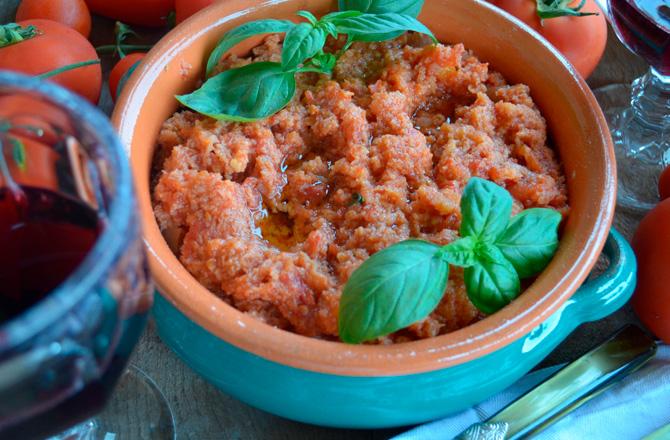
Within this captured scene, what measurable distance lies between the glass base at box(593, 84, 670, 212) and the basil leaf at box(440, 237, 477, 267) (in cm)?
81

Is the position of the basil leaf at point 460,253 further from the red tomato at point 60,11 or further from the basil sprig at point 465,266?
the red tomato at point 60,11

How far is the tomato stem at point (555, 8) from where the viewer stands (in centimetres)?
202

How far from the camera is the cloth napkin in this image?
155 cm

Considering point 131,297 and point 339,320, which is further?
point 339,320

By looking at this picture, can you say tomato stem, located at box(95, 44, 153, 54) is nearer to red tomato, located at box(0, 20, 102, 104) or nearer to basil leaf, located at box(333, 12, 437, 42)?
red tomato, located at box(0, 20, 102, 104)

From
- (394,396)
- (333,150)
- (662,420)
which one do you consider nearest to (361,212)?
(333,150)

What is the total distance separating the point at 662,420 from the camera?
159cm

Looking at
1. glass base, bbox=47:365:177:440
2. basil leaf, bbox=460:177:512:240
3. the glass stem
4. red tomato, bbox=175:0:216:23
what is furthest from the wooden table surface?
red tomato, bbox=175:0:216:23

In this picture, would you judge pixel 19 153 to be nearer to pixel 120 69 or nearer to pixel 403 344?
pixel 403 344

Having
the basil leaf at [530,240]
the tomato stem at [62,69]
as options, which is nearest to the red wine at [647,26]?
the basil leaf at [530,240]

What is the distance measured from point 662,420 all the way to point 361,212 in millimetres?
723

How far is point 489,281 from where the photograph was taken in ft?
4.46

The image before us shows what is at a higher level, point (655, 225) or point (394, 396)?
point (655, 225)

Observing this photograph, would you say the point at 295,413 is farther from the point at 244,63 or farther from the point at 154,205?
the point at 244,63
